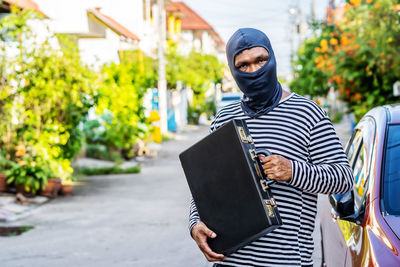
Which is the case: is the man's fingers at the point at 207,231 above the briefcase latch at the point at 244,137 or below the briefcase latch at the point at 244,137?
below

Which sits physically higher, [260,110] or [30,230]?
[260,110]

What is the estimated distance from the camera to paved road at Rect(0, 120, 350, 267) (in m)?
7.46

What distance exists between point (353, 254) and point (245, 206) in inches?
42.7

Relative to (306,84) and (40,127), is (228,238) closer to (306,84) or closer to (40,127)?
(40,127)

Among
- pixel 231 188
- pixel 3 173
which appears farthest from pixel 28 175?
pixel 231 188

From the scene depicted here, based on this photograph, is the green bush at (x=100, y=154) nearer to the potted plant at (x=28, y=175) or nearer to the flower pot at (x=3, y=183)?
the potted plant at (x=28, y=175)

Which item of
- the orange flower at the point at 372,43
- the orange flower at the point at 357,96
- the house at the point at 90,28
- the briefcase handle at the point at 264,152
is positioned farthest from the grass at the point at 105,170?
the briefcase handle at the point at 264,152

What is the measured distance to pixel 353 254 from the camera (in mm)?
3461

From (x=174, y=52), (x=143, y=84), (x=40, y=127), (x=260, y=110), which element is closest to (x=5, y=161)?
(x=40, y=127)

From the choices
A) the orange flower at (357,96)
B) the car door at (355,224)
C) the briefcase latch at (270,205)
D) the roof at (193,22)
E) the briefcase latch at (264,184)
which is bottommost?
the orange flower at (357,96)

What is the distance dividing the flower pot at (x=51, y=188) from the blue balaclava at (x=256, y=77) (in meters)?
9.86

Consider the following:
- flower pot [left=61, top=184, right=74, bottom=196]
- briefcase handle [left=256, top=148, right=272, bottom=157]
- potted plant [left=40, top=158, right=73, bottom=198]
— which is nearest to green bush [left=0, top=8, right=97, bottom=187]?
potted plant [left=40, top=158, right=73, bottom=198]

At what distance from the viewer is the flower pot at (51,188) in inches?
481

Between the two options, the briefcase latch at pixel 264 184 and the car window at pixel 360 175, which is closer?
the briefcase latch at pixel 264 184
